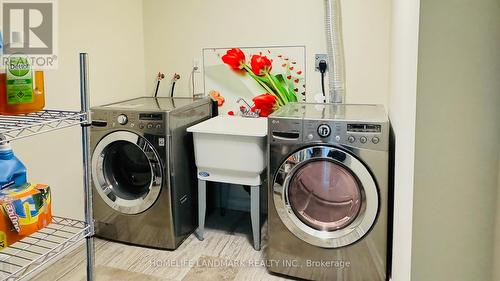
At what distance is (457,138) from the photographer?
117cm

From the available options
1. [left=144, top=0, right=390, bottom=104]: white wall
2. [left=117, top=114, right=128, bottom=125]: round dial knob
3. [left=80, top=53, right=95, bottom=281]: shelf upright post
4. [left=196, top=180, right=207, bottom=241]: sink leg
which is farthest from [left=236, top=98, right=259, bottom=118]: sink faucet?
[left=80, top=53, right=95, bottom=281]: shelf upright post

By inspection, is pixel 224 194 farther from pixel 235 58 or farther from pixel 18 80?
pixel 18 80

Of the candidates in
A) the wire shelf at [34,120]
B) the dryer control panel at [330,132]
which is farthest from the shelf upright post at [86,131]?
the dryer control panel at [330,132]

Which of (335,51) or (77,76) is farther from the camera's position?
(335,51)

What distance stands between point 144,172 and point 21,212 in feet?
5.08

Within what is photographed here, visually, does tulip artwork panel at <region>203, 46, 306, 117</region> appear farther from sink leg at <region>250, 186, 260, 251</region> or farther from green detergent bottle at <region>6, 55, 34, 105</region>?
green detergent bottle at <region>6, 55, 34, 105</region>

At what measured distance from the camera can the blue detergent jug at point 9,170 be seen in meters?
1.29

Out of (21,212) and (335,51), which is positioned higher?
(335,51)

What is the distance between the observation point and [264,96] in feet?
10.00

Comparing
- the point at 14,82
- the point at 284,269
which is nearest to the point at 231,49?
the point at 284,269

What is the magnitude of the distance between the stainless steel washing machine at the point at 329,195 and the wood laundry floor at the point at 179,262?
24cm

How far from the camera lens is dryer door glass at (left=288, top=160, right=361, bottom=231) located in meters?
2.21

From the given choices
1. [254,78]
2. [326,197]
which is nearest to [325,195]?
[326,197]

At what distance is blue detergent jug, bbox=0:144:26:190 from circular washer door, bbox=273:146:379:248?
1296 millimetres
